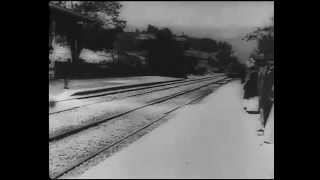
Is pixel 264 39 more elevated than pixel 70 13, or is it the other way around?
pixel 70 13

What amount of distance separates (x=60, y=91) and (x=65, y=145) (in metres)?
0.55

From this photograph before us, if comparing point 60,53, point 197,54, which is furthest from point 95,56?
point 197,54

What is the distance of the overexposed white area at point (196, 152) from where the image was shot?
2.90 metres

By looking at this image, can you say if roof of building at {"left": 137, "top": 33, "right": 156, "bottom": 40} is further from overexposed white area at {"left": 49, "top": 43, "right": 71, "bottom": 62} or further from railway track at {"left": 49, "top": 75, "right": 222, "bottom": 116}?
overexposed white area at {"left": 49, "top": 43, "right": 71, "bottom": 62}

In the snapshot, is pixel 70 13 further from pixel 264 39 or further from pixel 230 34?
pixel 264 39

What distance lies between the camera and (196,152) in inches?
124

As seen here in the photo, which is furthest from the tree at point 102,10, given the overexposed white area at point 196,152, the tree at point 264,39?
the tree at point 264,39

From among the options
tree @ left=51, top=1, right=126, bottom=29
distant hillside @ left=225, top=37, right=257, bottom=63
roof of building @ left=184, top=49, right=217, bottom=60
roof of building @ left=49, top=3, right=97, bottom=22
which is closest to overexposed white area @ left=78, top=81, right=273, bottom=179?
roof of building @ left=184, top=49, right=217, bottom=60

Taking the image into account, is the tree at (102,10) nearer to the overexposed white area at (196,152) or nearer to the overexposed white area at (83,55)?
the overexposed white area at (83,55)

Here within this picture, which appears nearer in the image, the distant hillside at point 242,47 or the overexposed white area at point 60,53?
the overexposed white area at point 60,53

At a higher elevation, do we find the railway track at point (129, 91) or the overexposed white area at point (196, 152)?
the railway track at point (129, 91)
